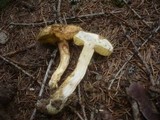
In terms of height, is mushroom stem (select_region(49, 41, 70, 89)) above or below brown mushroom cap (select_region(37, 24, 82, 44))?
below

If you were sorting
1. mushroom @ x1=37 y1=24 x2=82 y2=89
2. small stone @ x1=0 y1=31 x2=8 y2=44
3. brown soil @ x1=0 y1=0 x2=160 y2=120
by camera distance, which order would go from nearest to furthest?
brown soil @ x1=0 y1=0 x2=160 y2=120, mushroom @ x1=37 y1=24 x2=82 y2=89, small stone @ x1=0 y1=31 x2=8 y2=44

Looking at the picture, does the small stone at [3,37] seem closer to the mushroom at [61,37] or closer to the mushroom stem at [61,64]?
the mushroom at [61,37]

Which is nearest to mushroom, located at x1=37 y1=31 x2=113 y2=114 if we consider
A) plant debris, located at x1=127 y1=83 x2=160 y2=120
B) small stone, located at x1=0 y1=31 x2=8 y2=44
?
plant debris, located at x1=127 y1=83 x2=160 y2=120

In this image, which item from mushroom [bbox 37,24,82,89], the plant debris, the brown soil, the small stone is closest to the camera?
the plant debris

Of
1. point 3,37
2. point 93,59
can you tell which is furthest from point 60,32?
point 3,37

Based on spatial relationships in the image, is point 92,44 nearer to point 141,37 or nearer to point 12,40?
point 141,37

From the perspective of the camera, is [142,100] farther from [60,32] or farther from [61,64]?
[60,32]

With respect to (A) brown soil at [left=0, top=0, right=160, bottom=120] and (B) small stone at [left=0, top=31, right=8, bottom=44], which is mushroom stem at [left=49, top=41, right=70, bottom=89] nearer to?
(A) brown soil at [left=0, top=0, right=160, bottom=120]
